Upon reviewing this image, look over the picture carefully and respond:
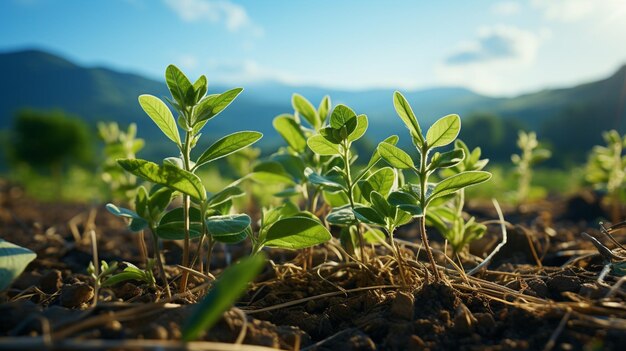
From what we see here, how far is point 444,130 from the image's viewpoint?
1.28 metres

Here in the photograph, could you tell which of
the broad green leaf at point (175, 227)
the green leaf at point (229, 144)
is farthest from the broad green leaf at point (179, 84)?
the broad green leaf at point (175, 227)

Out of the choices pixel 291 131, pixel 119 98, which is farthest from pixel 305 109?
pixel 119 98

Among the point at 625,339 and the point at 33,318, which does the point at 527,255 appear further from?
the point at 33,318

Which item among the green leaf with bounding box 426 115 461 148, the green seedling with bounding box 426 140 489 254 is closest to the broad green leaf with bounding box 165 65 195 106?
the green leaf with bounding box 426 115 461 148

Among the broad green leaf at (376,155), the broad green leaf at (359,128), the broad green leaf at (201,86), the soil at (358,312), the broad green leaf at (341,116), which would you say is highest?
the broad green leaf at (201,86)

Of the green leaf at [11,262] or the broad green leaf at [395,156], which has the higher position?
the broad green leaf at [395,156]

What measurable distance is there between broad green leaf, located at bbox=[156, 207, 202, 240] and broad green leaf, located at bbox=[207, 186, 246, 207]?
0.13 meters

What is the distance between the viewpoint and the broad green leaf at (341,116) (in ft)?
4.23

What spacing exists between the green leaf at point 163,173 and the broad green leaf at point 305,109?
679mm

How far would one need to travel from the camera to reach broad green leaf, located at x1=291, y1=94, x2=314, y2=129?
5.88 feet

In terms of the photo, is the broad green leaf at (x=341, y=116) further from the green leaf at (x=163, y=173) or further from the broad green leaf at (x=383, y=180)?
the green leaf at (x=163, y=173)

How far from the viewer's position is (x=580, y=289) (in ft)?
4.32

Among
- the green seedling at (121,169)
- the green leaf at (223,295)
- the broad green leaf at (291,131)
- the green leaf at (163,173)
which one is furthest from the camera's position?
the green seedling at (121,169)

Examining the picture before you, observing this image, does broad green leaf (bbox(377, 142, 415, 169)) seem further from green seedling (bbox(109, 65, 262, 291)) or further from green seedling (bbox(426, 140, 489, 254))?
green seedling (bbox(426, 140, 489, 254))
